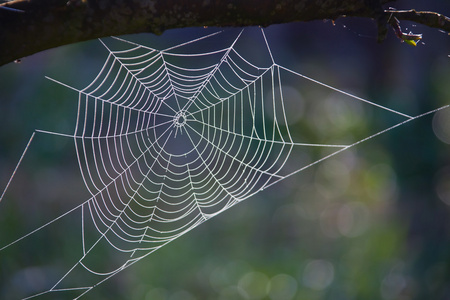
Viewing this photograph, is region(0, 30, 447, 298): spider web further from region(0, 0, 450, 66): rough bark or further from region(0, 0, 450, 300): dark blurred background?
region(0, 0, 450, 66): rough bark

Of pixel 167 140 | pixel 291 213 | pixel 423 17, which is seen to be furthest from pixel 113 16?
pixel 291 213

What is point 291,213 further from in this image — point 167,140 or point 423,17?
point 423,17

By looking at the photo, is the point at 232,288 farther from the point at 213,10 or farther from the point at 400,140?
the point at 213,10

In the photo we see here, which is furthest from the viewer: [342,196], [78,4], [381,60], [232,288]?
[381,60]

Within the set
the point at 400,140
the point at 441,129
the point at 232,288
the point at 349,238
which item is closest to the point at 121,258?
the point at 232,288

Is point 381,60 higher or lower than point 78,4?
lower

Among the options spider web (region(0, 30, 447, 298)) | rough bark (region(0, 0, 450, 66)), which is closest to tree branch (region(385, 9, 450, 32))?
rough bark (region(0, 0, 450, 66))
